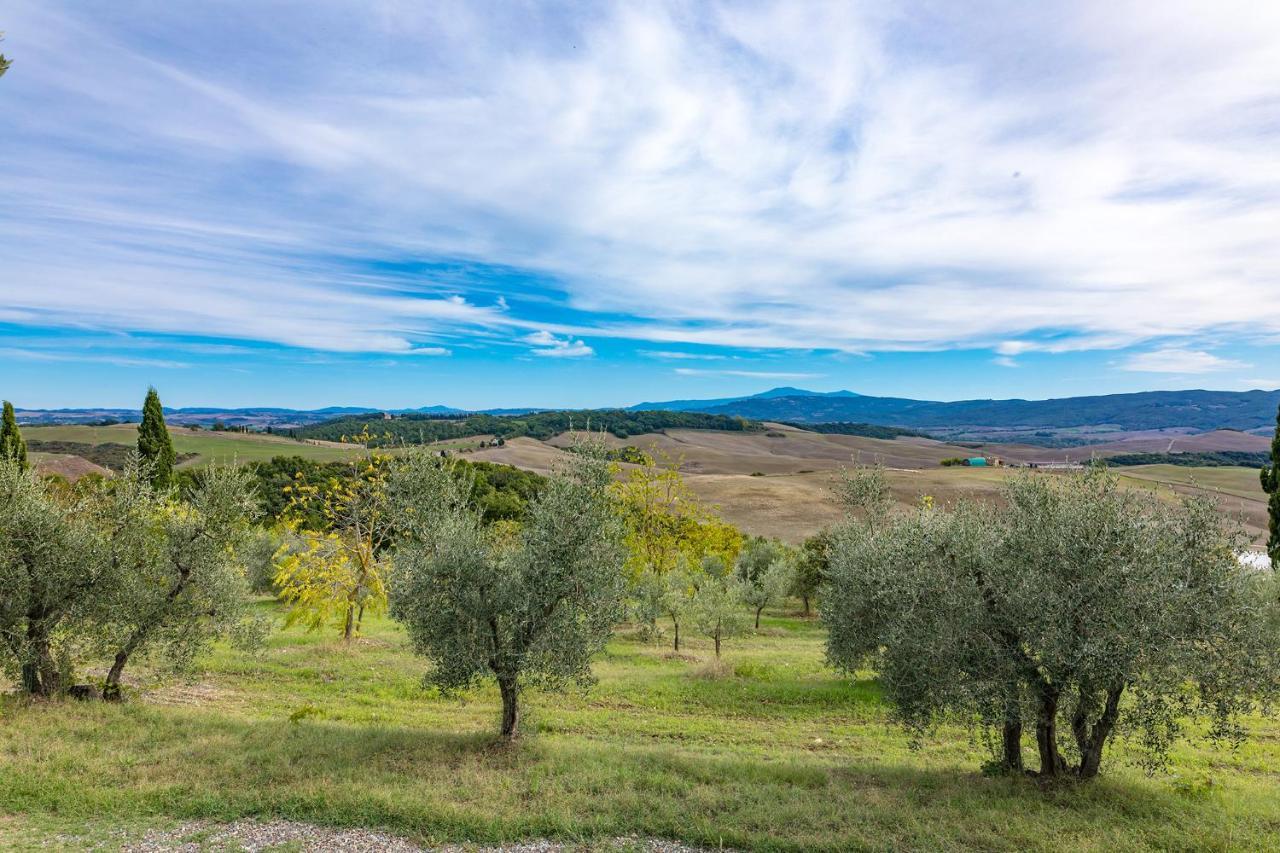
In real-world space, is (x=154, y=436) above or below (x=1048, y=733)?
above

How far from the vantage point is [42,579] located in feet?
58.1

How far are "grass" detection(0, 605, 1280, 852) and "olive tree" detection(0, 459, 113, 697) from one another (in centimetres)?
131

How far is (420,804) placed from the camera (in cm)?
1362

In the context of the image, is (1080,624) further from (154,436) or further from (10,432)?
(154,436)

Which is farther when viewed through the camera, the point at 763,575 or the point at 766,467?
the point at 766,467

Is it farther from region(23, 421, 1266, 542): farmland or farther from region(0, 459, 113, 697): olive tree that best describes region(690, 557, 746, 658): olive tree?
region(0, 459, 113, 697): olive tree

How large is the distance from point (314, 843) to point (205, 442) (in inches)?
5776

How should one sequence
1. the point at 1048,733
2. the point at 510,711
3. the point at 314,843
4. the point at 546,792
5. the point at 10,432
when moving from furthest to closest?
the point at 10,432 → the point at 510,711 → the point at 1048,733 → the point at 546,792 → the point at 314,843

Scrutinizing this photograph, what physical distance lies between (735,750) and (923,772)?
16.8 ft

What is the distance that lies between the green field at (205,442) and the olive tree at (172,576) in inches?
3756

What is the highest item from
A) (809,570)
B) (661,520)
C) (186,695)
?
(661,520)

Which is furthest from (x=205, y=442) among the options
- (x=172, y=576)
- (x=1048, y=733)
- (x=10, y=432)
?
(x=1048, y=733)

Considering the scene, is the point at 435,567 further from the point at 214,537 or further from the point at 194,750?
the point at 214,537

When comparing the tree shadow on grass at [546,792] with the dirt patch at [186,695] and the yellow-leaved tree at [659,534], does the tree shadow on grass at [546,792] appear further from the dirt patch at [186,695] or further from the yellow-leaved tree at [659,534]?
the yellow-leaved tree at [659,534]
